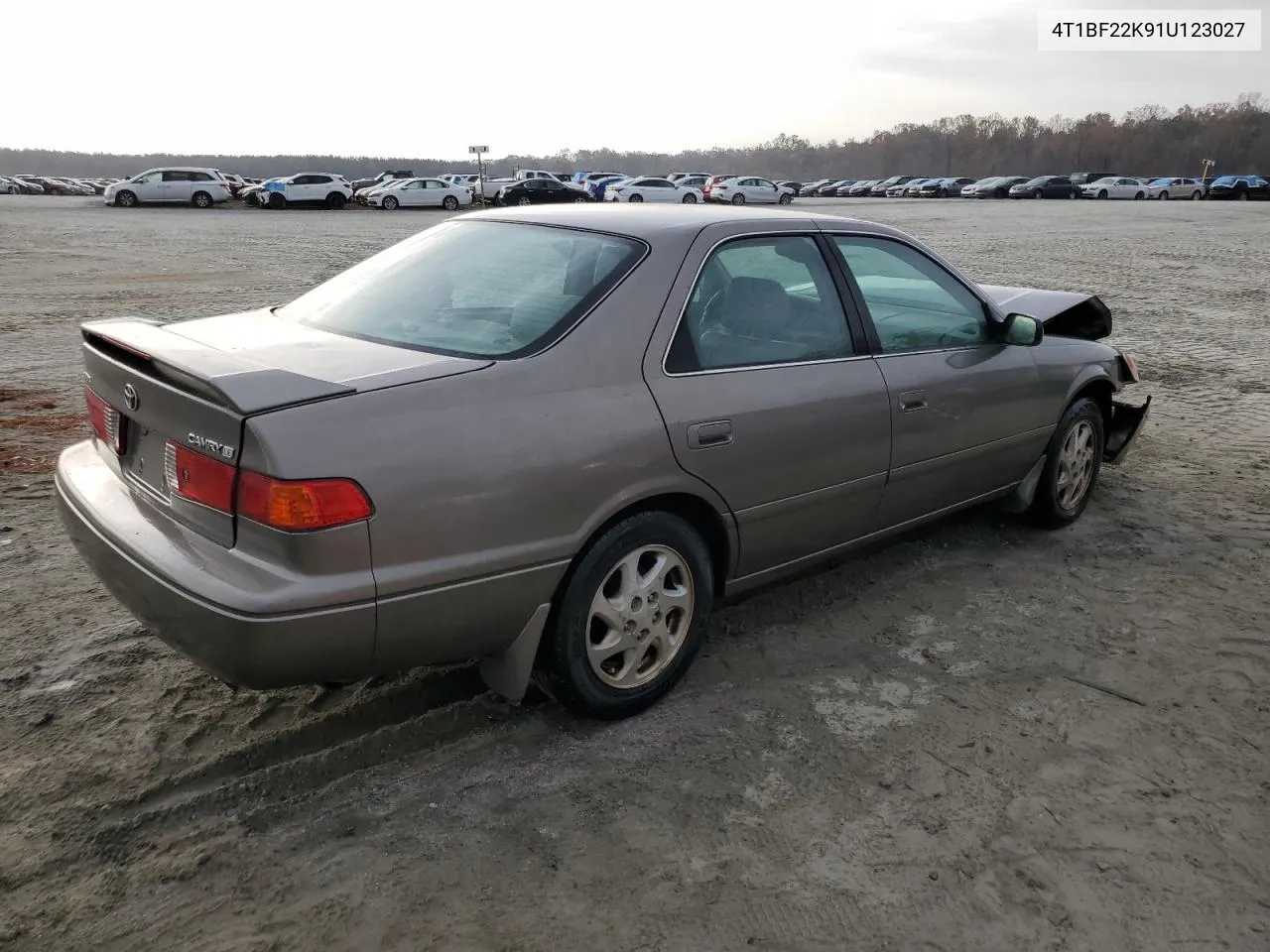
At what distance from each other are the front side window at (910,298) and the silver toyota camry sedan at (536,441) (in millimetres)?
15

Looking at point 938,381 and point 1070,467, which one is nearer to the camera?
point 938,381

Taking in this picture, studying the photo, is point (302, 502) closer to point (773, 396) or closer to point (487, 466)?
point (487, 466)

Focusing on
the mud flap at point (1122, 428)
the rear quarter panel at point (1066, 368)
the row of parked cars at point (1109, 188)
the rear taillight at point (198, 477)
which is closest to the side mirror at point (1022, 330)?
the rear quarter panel at point (1066, 368)

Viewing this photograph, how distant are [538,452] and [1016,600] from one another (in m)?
2.48

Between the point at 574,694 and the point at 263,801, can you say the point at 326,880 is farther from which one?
the point at 574,694

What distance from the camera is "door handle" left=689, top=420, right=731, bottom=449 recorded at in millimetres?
3127

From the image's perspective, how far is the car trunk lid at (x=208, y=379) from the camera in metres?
2.50

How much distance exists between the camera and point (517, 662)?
289 centimetres

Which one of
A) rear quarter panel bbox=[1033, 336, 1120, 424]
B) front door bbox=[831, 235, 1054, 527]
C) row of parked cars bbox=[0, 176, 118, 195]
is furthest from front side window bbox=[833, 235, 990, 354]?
row of parked cars bbox=[0, 176, 118, 195]

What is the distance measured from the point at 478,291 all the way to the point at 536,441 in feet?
2.63

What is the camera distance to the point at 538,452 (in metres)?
2.74

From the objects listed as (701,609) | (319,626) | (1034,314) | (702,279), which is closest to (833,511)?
(701,609)

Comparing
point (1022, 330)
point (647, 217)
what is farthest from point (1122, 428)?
point (647, 217)

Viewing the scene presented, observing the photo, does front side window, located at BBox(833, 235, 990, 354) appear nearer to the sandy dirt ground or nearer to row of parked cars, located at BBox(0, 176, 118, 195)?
the sandy dirt ground
